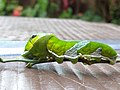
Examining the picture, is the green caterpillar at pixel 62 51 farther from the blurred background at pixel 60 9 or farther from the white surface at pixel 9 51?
the blurred background at pixel 60 9

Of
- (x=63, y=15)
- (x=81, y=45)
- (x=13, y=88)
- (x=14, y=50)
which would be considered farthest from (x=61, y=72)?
(x=63, y=15)

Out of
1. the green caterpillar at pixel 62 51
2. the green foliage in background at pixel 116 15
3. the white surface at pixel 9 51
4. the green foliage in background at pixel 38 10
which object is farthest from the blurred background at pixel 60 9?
the green caterpillar at pixel 62 51

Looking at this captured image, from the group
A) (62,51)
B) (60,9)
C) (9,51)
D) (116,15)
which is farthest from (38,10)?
(62,51)

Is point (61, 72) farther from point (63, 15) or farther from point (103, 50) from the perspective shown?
point (63, 15)

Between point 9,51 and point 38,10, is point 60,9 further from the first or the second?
point 9,51

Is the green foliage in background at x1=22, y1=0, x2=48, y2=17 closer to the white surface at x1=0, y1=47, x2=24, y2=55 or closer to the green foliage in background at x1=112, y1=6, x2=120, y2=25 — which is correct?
the green foliage in background at x1=112, y1=6, x2=120, y2=25

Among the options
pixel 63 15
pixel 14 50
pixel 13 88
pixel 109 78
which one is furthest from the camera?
pixel 63 15

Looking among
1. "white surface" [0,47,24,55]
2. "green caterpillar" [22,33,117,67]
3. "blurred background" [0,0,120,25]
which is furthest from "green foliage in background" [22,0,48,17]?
"green caterpillar" [22,33,117,67]
